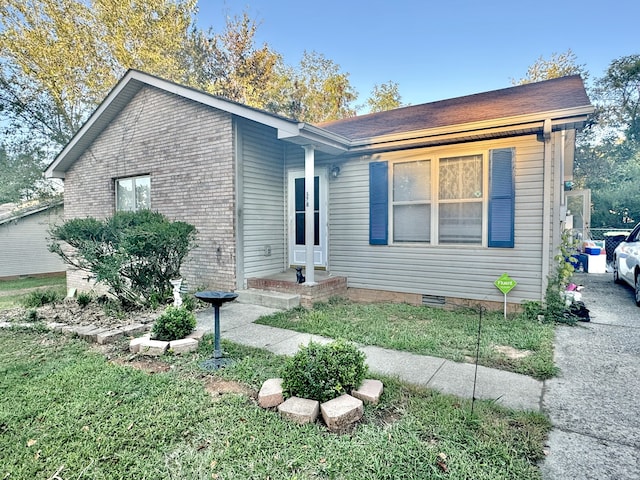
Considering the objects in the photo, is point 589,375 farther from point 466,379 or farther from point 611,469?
point 611,469

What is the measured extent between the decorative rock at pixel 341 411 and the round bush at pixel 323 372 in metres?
0.08

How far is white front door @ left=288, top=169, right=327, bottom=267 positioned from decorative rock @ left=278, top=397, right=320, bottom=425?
4963 mm

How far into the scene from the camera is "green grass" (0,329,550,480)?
2012 millimetres

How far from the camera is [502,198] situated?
5.55 meters

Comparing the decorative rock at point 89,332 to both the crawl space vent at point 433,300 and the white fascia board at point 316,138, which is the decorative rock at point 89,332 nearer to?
the white fascia board at point 316,138

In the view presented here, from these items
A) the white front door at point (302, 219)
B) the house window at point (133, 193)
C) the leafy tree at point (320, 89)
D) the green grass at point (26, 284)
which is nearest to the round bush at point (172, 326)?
the white front door at point (302, 219)

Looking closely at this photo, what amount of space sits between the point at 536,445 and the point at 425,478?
32.3 inches

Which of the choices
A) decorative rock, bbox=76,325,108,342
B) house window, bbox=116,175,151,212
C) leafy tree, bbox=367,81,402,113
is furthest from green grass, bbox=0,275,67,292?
leafy tree, bbox=367,81,402,113

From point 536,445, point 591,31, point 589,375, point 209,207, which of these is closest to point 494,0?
point 591,31

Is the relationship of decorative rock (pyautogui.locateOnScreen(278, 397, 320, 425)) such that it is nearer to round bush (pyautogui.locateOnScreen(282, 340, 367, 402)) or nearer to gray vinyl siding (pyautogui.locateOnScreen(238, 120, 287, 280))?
round bush (pyautogui.locateOnScreen(282, 340, 367, 402))

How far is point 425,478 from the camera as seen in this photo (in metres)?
1.93

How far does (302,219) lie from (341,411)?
5.44 meters

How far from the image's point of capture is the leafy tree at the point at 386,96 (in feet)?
76.0

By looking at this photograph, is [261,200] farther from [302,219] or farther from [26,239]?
[26,239]
